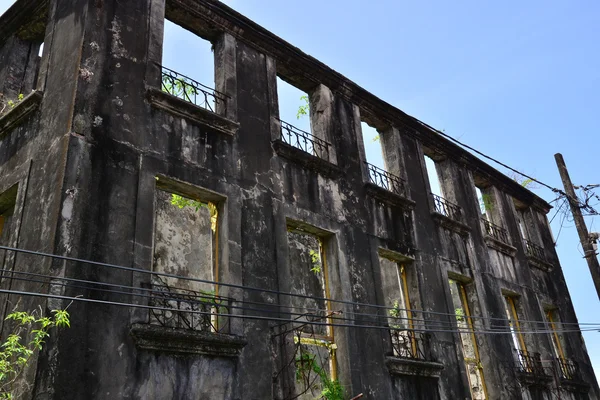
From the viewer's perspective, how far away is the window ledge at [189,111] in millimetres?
8344

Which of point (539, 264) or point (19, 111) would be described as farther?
point (539, 264)

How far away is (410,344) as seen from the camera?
10.8 m

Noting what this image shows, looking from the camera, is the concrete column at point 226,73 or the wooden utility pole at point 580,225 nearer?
the concrete column at point 226,73

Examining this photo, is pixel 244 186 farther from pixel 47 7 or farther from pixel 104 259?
pixel 47 7

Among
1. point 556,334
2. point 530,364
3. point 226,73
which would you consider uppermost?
point 226,73

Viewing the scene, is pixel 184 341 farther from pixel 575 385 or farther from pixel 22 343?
pixel 575 385

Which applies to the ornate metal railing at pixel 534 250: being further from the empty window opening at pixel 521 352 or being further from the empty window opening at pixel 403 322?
the empty window opening at pixel 403 322

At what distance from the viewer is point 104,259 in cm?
686

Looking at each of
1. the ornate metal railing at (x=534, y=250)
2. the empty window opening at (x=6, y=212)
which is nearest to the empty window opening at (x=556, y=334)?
the ornate metal railing at (x=534, y=250)

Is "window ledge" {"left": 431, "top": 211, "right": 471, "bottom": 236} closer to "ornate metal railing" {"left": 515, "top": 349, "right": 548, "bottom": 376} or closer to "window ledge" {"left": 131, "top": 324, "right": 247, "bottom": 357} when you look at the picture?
"ornate metal railing" {"left": 515, "top": 349, "right": 548, "bottom": 376}

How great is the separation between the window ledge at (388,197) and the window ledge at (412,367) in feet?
10.6

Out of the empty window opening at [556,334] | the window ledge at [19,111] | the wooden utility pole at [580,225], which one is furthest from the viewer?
the empty window opening at [556,334]

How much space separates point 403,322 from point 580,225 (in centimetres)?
590

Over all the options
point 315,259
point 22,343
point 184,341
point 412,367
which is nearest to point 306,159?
point 315,259
